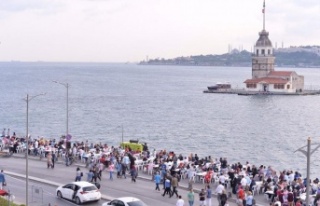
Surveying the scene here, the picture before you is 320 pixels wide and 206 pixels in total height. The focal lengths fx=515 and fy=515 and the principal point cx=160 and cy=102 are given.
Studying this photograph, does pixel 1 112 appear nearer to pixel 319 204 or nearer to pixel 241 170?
pixel 241 170

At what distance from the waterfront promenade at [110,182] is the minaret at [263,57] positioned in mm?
121469

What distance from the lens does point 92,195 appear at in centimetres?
2411

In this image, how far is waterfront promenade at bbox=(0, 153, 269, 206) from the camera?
2544cm

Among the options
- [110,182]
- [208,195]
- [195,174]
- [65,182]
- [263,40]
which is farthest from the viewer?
[263,40]

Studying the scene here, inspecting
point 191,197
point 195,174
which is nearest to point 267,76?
point 195,174

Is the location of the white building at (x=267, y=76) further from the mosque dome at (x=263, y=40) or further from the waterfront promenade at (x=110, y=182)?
the waterfront promenade at (x=110, y=182)

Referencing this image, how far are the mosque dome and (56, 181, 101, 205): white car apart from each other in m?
134

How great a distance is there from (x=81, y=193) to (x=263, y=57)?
132m

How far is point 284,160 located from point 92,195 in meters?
35.4

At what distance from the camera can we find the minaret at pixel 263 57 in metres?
149

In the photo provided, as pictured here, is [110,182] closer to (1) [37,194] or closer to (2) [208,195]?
(1) [37,194]

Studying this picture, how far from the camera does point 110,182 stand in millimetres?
28734

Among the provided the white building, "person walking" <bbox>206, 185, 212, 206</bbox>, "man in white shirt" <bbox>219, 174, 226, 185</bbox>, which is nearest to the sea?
the white building

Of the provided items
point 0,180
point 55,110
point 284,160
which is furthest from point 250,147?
point 55,110
